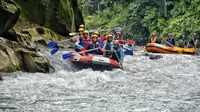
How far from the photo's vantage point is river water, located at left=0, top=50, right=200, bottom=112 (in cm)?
631

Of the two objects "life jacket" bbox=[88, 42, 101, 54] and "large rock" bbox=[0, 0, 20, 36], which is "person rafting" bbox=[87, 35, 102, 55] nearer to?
"life jacket" bbox=[88, 42, 101, 54]

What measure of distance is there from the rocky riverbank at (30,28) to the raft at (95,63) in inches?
44.6

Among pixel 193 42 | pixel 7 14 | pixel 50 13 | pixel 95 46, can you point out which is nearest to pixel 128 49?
pixel 95 46

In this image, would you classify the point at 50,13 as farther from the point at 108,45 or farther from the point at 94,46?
the point at 108,45

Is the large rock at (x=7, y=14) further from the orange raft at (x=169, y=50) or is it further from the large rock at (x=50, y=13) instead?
the orange raft at (x=169, y=50)

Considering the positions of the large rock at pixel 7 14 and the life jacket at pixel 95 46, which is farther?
the life jacket at pixel 95 46

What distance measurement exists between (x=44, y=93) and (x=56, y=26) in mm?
15234

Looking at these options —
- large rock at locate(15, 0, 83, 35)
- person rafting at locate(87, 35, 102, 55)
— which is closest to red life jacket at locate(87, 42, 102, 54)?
person rafting at locate(87, 35, 102, 55)

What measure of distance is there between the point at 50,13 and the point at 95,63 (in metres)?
10.7

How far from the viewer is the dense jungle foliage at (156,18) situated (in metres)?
25.8

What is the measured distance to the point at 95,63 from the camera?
11.1 m

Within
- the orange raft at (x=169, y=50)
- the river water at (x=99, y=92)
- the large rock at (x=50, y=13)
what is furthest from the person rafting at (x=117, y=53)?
the large rock at (x=50, y=13)

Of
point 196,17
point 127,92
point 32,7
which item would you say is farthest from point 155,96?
point 196,17

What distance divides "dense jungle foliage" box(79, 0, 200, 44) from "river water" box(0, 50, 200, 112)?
50.2 feet
